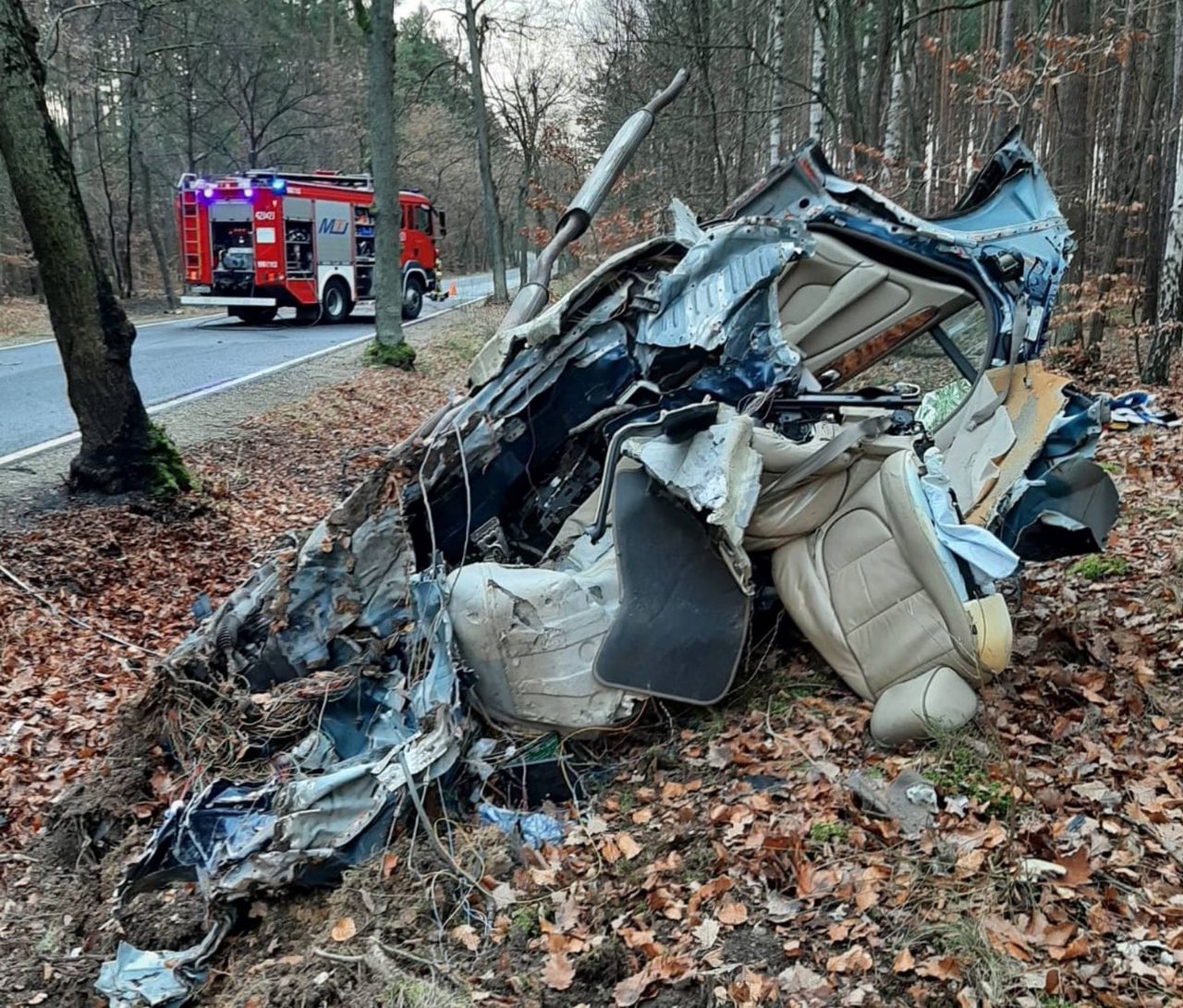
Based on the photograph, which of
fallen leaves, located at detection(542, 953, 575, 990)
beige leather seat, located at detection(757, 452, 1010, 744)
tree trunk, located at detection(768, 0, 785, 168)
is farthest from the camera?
tree trunk, located at detection(768, 0, 785, 168)

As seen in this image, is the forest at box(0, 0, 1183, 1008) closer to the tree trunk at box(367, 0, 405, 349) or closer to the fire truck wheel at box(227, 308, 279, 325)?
the tree trunk at box(367, 0, 405, 349)

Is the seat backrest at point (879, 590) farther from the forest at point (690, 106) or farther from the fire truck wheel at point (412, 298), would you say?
the fire truck wheel at point (412, 298)

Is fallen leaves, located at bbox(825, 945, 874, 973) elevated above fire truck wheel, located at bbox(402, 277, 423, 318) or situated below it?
below

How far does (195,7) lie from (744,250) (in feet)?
73.2

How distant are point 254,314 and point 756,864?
19.9 metres

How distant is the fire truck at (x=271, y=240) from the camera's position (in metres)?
19.3

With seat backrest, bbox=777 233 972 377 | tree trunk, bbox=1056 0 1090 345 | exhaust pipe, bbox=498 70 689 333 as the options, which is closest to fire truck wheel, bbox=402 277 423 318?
tree trunk, bbox=1056 0 1090 345

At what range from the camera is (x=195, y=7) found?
72.6ft

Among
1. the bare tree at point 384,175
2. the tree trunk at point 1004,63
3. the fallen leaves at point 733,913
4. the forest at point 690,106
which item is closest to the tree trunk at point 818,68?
the forest at point 690,106

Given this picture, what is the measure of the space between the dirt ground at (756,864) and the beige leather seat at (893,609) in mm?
145

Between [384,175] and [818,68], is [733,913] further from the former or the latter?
[818,68]

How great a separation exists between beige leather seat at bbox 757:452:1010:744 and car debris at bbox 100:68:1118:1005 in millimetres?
11

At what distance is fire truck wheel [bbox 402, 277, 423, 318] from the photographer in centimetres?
2228

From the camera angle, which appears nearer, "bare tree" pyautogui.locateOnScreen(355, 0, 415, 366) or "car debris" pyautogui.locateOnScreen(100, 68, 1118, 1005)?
"car debris" pyautogui.locateOnScreen(100, 68, 1118, 1005)
